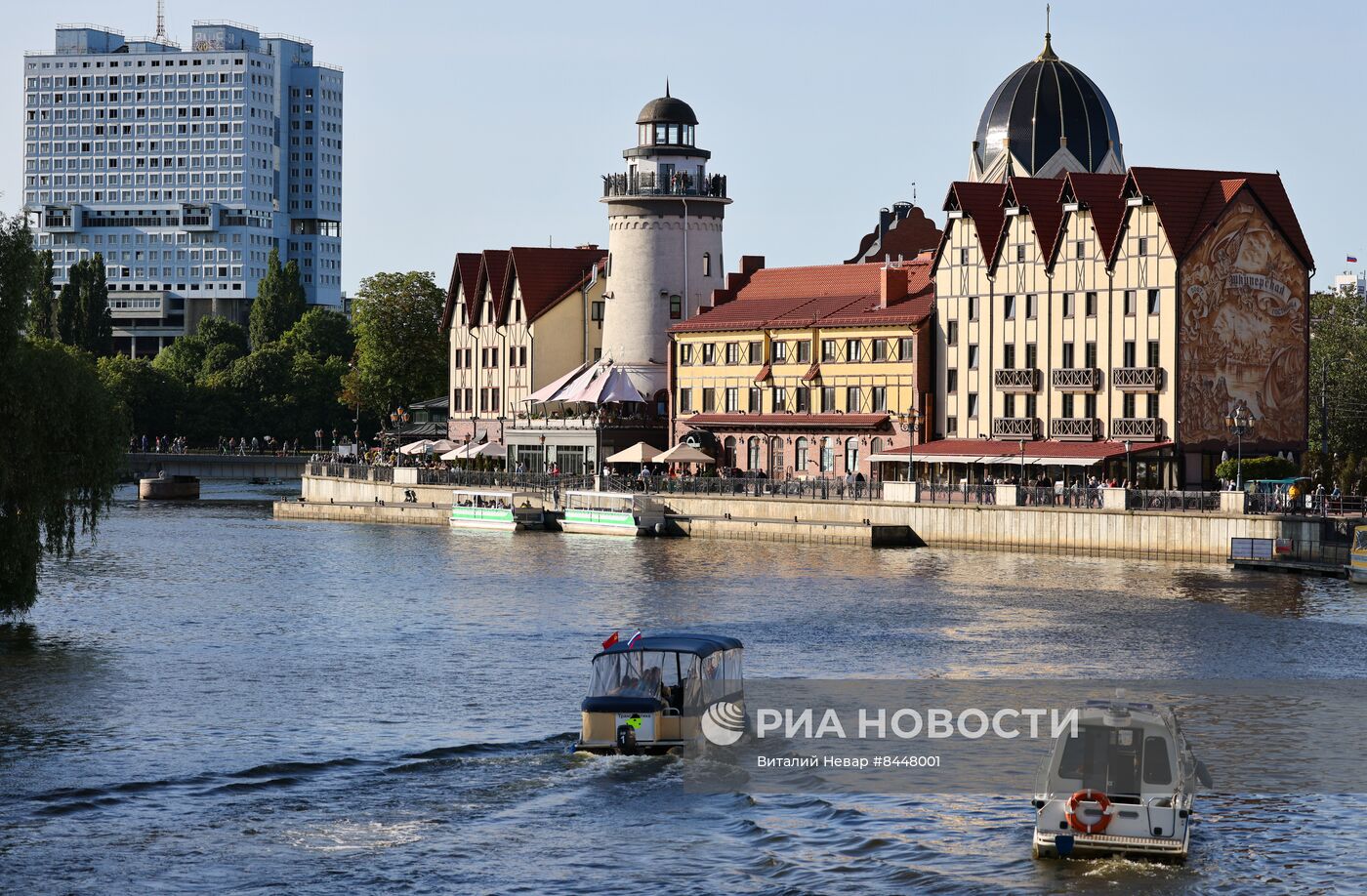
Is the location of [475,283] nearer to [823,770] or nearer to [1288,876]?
[823,770]

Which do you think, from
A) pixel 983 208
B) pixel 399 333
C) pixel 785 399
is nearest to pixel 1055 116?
pixel 983 208

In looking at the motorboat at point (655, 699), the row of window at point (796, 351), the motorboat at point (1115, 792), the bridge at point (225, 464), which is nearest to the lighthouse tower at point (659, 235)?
the row of window at point (796, 351)

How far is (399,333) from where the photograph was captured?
158m

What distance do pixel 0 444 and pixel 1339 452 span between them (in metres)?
81.9

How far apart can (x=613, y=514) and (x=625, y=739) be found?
223 ft

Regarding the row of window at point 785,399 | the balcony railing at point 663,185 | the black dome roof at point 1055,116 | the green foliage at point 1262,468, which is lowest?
the green foliage at point 1262,468

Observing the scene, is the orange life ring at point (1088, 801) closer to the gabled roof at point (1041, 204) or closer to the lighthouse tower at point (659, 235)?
the gabled roof at point (1041, 204)

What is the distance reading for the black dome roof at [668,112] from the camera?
12619 centimetres

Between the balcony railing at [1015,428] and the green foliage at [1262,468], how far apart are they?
43.8ft

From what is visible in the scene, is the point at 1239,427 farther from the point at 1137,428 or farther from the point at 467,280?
the point at 467,280

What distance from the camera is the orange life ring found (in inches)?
1284

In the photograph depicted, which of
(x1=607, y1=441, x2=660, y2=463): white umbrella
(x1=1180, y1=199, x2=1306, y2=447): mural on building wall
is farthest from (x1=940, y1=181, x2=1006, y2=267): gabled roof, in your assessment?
(x1=607, y1=441, x2=660, y2=463): white umbrella

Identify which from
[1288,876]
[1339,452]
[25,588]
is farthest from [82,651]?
[1339,452]

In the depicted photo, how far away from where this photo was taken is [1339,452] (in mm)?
115188
